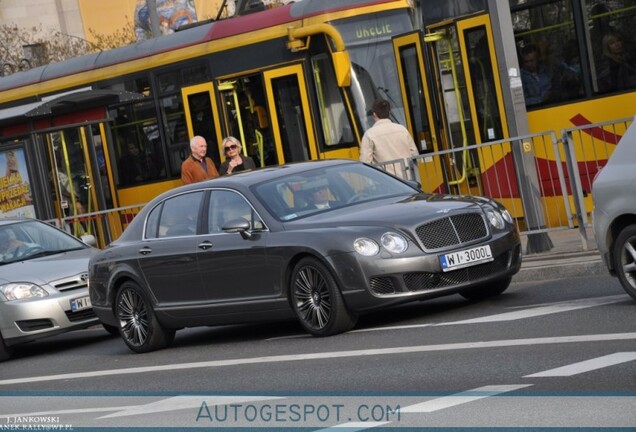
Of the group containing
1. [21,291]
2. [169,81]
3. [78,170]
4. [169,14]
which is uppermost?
[169,14]

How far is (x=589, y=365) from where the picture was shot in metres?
9.11

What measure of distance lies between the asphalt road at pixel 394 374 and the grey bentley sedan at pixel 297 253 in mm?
300

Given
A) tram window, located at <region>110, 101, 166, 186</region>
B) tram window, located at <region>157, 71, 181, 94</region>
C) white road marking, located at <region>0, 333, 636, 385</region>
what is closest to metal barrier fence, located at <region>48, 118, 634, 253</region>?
white road marking, located at <region>0, 333, 636, 385</region>

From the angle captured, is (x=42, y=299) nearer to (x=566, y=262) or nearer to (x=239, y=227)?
(x=239, y=227)

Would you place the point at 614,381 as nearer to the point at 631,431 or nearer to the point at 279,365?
the point at 631,431

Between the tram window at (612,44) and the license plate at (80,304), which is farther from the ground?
the tram window at (612,44)

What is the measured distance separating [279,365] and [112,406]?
4.58 ft

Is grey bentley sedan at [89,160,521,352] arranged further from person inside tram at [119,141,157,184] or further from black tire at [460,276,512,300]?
person inside tram at [119,141,157,184]

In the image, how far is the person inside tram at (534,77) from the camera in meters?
19.6

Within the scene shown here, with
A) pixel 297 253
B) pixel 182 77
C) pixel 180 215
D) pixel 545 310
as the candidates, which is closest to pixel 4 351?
pixel 180 215

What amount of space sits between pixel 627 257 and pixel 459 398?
3315mm

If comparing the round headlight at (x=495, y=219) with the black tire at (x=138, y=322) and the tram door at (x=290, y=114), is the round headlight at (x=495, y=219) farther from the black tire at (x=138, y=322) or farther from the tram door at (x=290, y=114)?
the tram door at (x=290, y=114)

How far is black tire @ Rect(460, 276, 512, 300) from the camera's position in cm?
1388

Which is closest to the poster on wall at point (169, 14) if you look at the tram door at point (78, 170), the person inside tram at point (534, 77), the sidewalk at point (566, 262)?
the tram door at point (78, 170)
